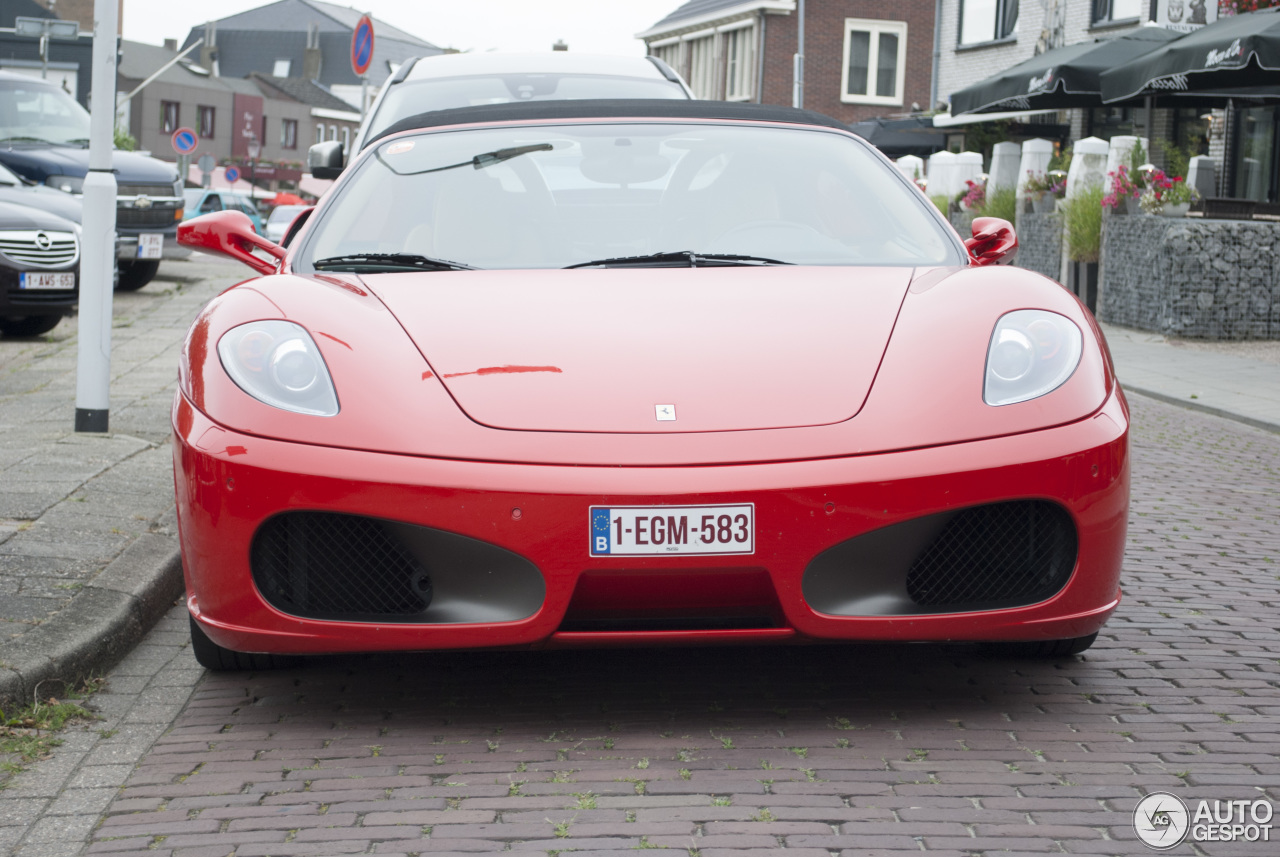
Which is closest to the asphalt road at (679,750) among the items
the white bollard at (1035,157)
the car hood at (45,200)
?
the car hood at (45,200)

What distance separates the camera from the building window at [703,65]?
5388 cm

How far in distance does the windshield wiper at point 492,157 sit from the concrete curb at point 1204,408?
5892 millimetres

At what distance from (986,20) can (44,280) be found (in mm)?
23902

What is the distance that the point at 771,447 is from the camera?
289cm

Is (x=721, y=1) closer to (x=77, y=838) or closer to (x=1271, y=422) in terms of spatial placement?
(x=1271, y=422)

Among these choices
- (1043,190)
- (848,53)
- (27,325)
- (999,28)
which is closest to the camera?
(27,325)

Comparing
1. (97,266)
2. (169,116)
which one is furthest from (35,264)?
(169,116)

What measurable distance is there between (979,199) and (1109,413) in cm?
1802

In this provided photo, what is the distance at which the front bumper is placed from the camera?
2.83m

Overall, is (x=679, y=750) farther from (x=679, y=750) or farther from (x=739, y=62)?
(x=739, y=62)

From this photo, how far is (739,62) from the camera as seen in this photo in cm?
5194

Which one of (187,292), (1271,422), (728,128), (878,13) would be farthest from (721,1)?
(728,128)

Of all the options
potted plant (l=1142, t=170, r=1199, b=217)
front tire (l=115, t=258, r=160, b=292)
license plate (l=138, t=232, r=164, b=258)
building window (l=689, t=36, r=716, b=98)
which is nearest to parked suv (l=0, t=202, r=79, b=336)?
license plate (l=138, t=232, r=164, b=258)

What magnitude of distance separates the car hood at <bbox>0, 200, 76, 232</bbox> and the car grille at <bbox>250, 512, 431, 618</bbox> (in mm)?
8597
